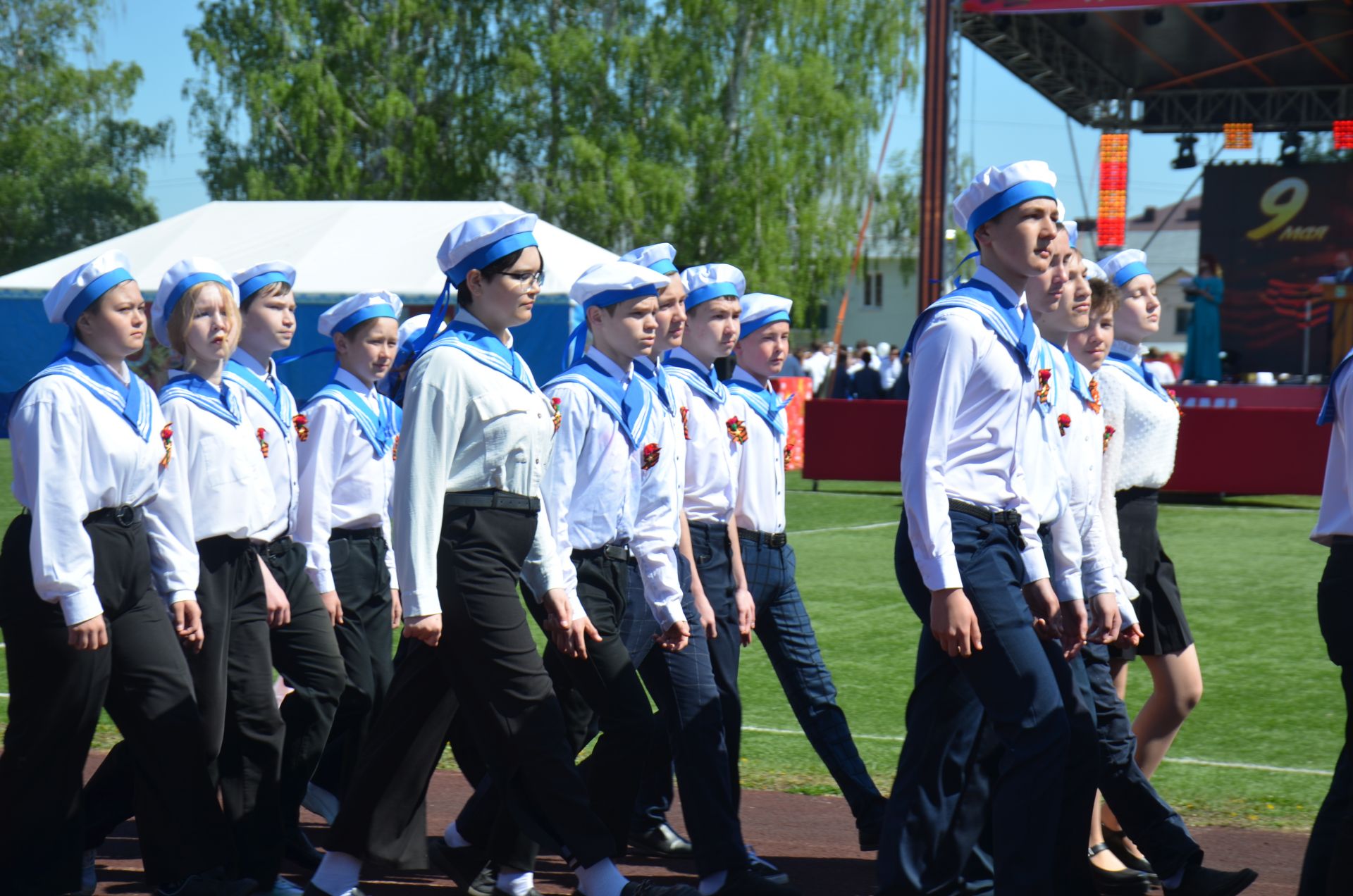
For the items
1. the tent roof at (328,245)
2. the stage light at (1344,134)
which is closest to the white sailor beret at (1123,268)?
the tent roof at (328,245)

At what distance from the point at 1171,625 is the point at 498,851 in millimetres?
2225

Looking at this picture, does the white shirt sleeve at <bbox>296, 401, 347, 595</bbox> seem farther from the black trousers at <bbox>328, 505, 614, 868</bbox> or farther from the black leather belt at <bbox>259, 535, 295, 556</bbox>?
the black trousers at <bbox>328, 505, 614, 868</bbox>

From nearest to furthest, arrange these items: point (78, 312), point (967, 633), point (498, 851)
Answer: point (967, 633) < point (78, 312) < point (498, 851)

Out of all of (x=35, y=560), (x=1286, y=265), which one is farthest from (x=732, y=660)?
(x=1286, y=265)

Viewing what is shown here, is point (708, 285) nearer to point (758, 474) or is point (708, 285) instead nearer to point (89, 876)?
point (758, 474)

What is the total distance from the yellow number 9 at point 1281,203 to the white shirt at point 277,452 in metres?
26.0

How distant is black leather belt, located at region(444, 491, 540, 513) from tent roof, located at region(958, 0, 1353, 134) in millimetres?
18554

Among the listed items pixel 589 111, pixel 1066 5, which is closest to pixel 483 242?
pixel 1066 5

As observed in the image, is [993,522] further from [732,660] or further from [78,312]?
[78,312]

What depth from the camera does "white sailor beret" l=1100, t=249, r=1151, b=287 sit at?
17.1 ft

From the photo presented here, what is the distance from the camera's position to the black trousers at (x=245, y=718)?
178 inches

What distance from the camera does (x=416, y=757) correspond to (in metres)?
4.14

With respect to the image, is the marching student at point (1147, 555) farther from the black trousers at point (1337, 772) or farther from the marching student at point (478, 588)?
the marching student at point (478, 588)

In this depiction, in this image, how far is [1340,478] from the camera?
12.4 ft
